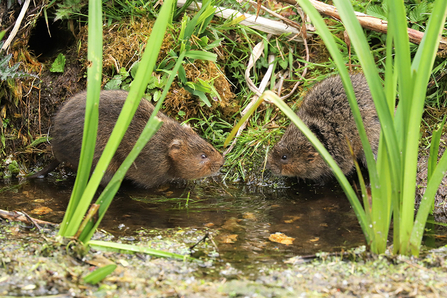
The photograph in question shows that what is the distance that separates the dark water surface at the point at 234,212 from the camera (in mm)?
3025

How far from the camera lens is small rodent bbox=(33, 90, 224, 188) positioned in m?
4.32

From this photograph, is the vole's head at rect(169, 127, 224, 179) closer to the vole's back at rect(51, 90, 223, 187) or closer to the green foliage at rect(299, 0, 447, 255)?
the vole's back at rect(51, 90, 223, 187)

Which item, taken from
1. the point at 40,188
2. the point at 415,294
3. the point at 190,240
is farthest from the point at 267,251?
the point at 40,188

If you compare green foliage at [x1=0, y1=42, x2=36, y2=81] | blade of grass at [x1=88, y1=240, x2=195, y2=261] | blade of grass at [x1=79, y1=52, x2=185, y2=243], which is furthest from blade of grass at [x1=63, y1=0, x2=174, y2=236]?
green foliage at [x1=0, y1=42, x2=36, y2=81]

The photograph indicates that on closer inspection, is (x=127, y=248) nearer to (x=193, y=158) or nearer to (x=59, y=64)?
(x=193, y=158)

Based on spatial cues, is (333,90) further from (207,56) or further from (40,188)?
(40,188)

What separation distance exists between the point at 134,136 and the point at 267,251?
6.91 feet

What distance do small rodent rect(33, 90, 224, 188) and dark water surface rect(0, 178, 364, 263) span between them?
0.62 feet

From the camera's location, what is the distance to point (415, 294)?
2.12m

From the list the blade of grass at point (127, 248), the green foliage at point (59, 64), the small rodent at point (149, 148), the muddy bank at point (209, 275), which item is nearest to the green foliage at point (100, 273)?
the muddy bank at point (209, 275)

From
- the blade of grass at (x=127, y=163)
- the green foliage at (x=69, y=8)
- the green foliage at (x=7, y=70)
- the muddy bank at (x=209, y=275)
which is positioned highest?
the green foliage at (x=69, y=8)

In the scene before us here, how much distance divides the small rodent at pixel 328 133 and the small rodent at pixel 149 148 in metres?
0.71

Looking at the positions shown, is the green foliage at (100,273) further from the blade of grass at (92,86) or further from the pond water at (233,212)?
the pond water at (233,212)

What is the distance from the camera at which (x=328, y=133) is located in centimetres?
456
